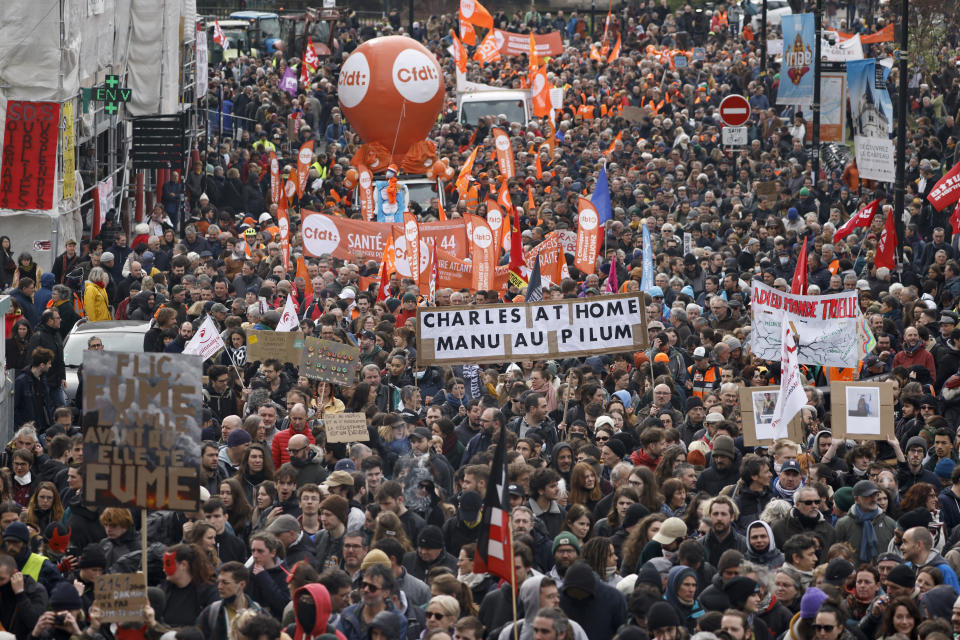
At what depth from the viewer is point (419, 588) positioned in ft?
28.6

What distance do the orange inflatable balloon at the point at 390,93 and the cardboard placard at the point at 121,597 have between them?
71.8 feet

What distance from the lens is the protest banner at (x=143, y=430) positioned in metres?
8.25

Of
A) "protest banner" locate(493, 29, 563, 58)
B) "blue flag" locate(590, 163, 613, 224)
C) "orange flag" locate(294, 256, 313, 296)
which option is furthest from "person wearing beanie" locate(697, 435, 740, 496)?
"protest banner" locate(493, 29, 563, 58)

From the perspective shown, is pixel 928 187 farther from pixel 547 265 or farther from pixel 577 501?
pixel 577 501

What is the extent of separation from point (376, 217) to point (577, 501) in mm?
14936

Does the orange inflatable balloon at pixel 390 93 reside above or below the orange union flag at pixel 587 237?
above

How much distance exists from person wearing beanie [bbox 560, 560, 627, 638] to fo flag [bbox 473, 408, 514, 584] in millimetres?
303

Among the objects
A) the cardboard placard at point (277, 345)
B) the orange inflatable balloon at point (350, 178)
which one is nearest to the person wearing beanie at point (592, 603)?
the cardboard placard at point (277, 345)

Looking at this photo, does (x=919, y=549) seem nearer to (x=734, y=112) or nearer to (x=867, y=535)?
(x=867, y=535)

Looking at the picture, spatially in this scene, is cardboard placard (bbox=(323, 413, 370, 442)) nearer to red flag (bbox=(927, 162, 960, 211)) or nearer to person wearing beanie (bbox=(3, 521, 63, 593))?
person wearing beanie (bbox=(3, 521, 63, 593))

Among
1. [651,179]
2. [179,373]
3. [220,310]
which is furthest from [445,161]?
[179,373]

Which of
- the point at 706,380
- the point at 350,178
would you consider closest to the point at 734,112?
the point at 350,178

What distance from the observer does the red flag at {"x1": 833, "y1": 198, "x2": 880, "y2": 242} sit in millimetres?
20797

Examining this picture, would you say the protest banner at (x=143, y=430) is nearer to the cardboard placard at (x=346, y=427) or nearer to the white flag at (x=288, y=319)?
the cardboard placard at (x=346, y=427)
